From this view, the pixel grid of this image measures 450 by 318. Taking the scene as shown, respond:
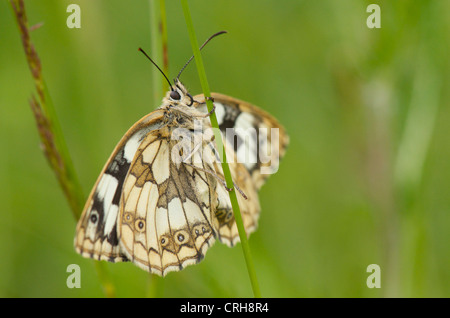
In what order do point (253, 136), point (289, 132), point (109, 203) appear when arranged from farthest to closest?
point (289, 132)
point (253, 136)
point (109, 203)

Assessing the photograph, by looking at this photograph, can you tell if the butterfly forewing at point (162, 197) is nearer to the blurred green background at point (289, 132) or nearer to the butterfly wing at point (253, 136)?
the blurred green background at point (289, 132)

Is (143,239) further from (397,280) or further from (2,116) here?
(2,116)

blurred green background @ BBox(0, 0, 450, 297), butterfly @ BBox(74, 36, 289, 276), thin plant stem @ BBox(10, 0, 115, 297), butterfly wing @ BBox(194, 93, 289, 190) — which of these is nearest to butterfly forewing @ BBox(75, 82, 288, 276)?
butterfly @ BBox(74, 36, 289, 276)

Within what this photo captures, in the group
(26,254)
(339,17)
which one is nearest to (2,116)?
(26,254)

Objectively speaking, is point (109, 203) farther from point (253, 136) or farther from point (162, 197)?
point (253, 136)

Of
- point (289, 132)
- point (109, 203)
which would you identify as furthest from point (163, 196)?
point (289, 132)

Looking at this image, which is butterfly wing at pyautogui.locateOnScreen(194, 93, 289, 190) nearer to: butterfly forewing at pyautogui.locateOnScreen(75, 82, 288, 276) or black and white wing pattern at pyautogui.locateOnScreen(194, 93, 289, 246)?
black and white wing pattern at pyautogui.locateOnScreen(194, 93, 289, 246)
